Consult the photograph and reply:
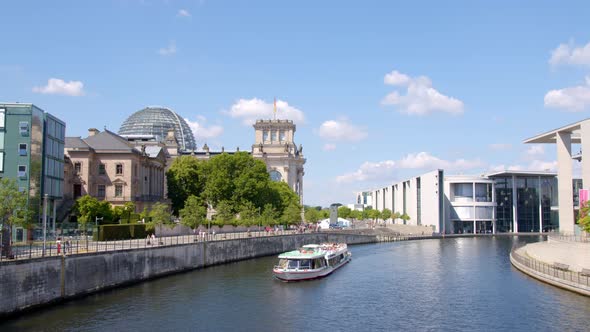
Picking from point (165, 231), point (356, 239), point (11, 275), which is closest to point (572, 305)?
point (11, 275)

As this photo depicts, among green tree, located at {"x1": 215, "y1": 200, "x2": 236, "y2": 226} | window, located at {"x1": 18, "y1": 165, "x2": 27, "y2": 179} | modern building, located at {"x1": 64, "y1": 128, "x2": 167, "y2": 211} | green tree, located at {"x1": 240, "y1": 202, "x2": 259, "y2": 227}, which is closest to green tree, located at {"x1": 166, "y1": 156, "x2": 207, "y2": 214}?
modern building, located at {"x1": 64, "y1": 128, "x2": 167, "y2": 211}

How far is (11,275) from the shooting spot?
46.2 m

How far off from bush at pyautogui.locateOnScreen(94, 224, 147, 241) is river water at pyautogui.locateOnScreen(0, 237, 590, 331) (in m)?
12.8

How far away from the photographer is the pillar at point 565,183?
101 metres

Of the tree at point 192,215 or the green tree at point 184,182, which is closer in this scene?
the tree at point 192,215

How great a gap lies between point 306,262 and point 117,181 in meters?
58.2

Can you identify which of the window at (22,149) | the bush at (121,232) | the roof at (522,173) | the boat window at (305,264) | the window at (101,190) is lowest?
the boat window at (305,264)

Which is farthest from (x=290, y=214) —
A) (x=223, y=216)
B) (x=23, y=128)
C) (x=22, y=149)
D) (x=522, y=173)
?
(x=522, y=173)

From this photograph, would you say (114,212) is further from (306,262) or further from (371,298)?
(371,298)

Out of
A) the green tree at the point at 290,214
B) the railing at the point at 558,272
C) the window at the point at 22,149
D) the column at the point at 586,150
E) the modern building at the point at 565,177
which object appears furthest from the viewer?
the green tree at the point at 290,214

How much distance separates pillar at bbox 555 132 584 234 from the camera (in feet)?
332

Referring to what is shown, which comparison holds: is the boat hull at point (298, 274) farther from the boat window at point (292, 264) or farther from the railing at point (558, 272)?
the railing at point (558, 272)

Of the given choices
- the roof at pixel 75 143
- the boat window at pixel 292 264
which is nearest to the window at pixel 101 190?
the roof at pixel 75 143

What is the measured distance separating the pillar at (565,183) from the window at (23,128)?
83833 millimetres
